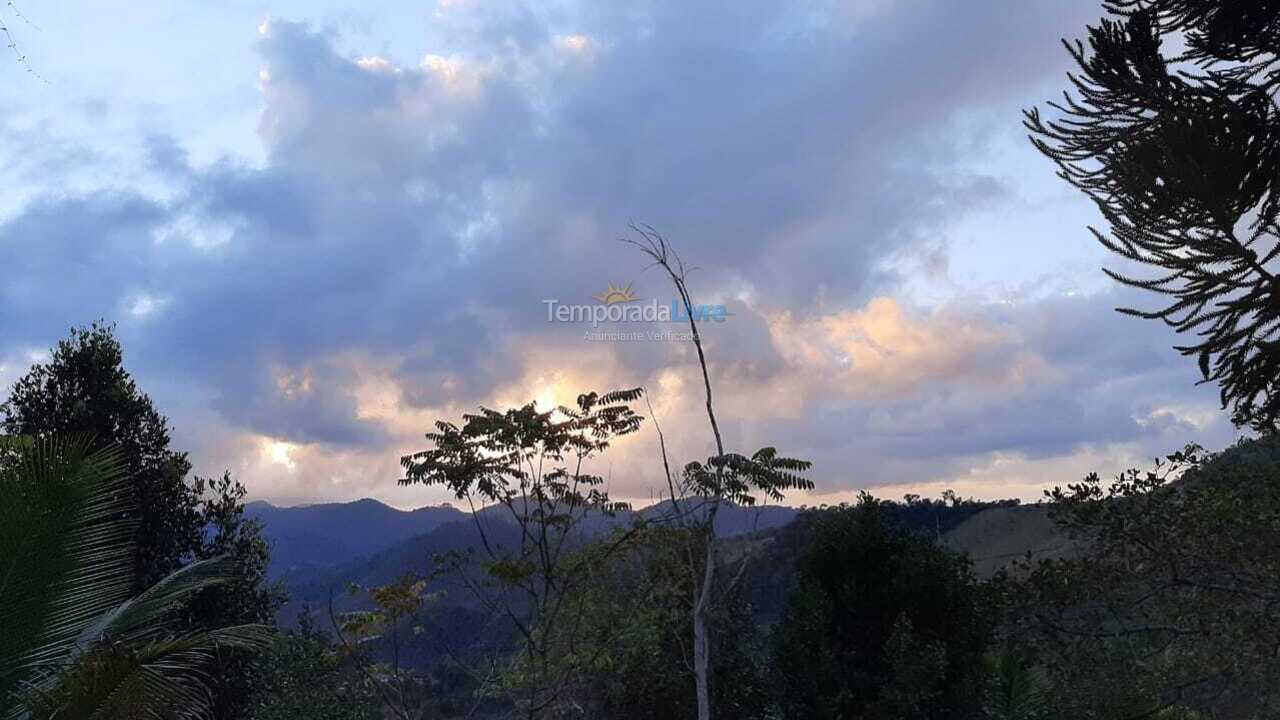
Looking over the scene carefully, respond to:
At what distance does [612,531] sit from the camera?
1866 cm

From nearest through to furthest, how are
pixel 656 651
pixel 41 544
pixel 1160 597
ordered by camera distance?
pixel 41 544 < pixel 1160 597 < pixel 656 651

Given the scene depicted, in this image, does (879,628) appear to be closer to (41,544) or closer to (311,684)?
(311,684)

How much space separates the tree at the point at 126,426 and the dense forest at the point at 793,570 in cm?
5

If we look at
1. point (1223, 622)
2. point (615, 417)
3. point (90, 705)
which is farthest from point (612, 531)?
point (90, 705)

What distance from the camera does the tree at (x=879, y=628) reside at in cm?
1397

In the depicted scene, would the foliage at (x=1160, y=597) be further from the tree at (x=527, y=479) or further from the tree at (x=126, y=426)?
the tree at (x=126, y=426)

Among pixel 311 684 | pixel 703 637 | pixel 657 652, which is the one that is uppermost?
pixel 703 637

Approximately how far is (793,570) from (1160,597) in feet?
20.0

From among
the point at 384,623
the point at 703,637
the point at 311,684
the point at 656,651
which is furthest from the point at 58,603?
the point at 656,651

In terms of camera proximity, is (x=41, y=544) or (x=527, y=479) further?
(x=527, y=479)

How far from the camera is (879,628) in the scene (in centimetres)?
1467

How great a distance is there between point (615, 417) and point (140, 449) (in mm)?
11498

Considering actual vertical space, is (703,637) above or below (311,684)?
above

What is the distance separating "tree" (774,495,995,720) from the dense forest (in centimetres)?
4
